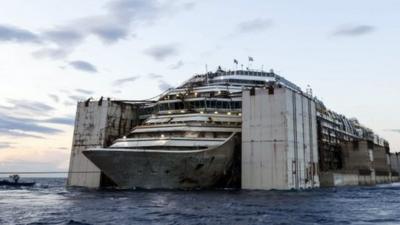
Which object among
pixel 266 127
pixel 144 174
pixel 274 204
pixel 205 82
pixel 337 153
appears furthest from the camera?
pixel 337 153

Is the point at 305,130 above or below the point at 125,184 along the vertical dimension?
above

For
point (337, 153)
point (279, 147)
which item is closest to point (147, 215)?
point (279, 147)

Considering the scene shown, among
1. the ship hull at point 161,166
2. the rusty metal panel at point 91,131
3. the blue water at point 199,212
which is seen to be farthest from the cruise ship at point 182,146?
the blue water at point 199,212

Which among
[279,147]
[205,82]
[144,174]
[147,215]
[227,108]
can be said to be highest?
[205,82]

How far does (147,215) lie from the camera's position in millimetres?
29188

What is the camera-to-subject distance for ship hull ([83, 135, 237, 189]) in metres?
47.6

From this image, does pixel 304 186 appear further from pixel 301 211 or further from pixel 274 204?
pixel 301 211

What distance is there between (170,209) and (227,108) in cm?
2890

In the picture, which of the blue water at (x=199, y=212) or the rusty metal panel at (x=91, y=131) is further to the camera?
the rusty metal panel at (x=91, y=131)

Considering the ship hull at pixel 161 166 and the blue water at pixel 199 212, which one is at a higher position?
the ship hull at pixel 161 166

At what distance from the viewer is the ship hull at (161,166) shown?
47.6 meters

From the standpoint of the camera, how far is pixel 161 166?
4825 cm

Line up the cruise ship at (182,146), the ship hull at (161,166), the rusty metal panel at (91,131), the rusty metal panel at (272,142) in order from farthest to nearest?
1. the rusty metal panel at (91,131)
2. the rusty metal panel at (272,142)
3. the cruise ship at (182,146)
4. the ship hull at (161,166)

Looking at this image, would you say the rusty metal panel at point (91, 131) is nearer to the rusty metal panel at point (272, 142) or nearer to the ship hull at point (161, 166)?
the ship hull at point (161, 166)
